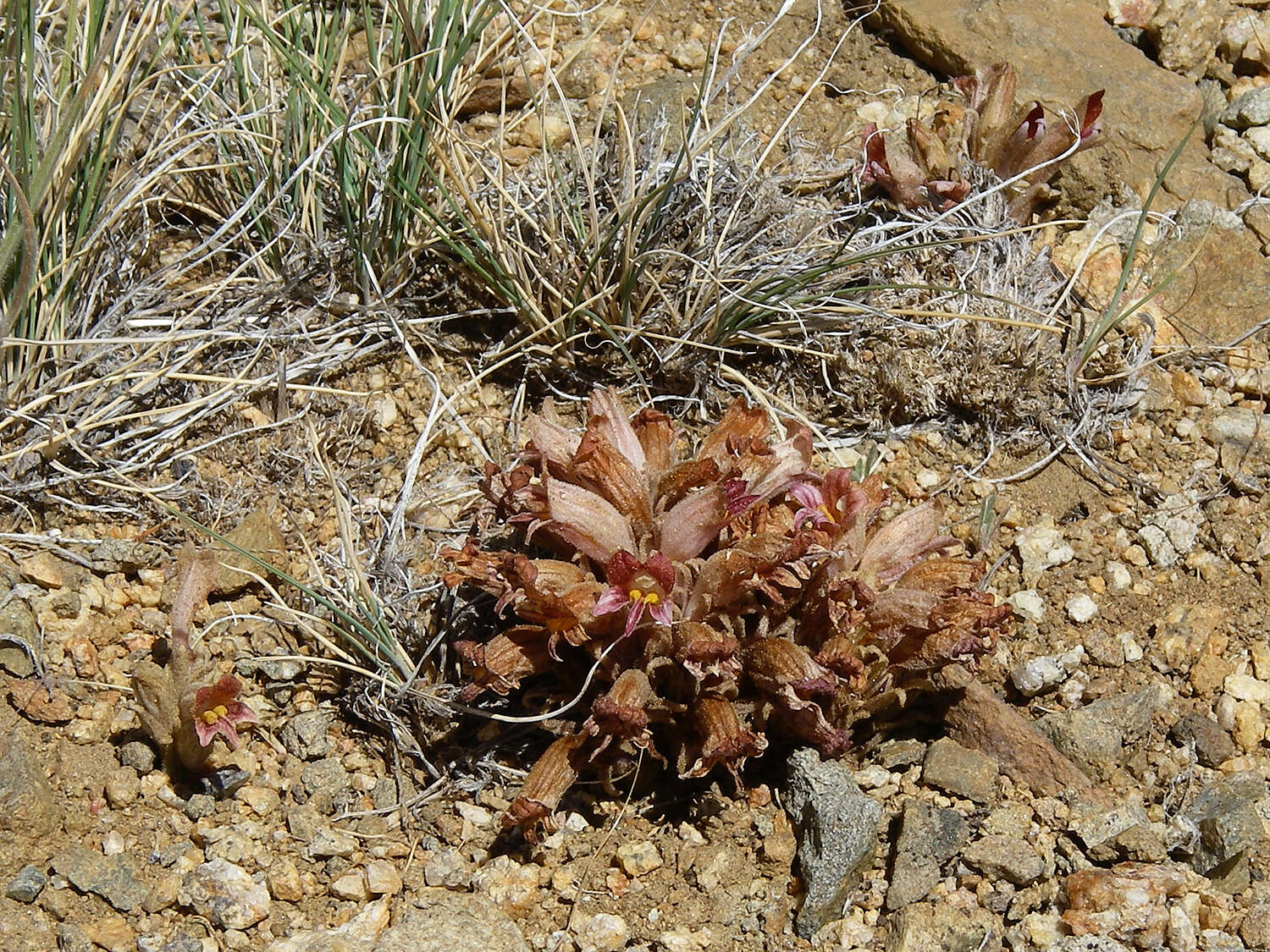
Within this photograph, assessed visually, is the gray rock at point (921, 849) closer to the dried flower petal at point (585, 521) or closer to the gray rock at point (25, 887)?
the dried flower petal at point (585, 521)

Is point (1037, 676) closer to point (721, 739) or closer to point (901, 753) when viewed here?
point (901, 753)

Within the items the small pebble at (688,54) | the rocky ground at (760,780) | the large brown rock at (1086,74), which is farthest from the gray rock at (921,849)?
the small pebble at (688,54)

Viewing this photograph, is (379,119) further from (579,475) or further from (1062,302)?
(1062,302)

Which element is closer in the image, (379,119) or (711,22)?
(379,119)

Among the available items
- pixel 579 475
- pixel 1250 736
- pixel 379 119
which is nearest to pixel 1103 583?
pixel 1250 736

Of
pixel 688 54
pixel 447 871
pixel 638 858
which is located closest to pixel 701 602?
pixel 638 858

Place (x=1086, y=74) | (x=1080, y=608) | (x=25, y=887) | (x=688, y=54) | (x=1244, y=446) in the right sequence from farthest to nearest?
(x=688, y=54) < (x=1086, y=74) < (x=1244, y=446) < (x=1080, y=608) < (x=25, y=887)
